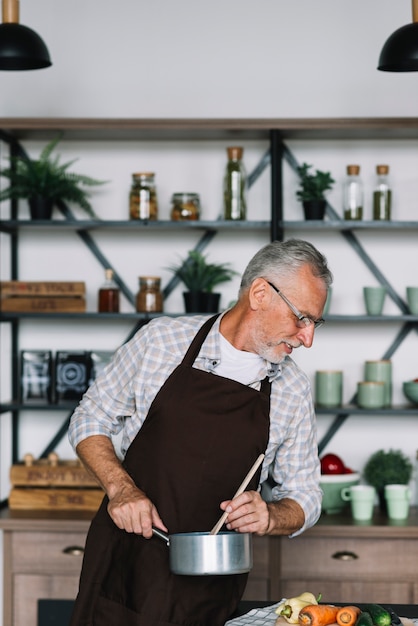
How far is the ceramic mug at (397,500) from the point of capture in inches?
144

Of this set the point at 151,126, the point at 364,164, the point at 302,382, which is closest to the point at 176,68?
the point at 151,126

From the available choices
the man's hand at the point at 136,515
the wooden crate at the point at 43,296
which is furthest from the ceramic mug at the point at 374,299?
the man's hand at the point at 136,515

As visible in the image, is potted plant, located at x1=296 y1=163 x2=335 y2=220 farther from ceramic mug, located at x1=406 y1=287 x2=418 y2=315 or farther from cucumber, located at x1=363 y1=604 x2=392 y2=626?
cucumber, located at x1=363 y1=604 x2=392 y2=626

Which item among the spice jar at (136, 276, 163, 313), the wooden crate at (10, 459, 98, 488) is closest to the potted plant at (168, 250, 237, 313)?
the spice jar at (136, 276, 163, 313)

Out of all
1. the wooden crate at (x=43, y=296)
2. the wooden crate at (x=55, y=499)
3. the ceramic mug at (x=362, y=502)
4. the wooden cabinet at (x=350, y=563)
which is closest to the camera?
the wooden cabinet at (x=350, y=563)

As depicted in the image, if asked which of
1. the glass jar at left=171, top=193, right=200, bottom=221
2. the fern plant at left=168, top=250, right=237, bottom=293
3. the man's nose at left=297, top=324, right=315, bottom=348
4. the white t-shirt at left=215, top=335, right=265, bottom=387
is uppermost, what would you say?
the glass jar at left=171, top=193, right=200, bottom=221

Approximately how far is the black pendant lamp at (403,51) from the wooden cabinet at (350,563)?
5.61 ft

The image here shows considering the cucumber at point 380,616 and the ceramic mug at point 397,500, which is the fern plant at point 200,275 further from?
the cucumber at point 380,616

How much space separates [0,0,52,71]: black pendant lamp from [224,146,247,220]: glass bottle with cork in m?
1.14

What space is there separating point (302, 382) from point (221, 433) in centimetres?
27

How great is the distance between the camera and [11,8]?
2.89 meters

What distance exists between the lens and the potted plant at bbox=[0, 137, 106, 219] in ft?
12.6

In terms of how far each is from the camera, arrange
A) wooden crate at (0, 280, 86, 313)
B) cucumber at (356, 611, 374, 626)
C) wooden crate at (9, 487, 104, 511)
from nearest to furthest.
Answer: cucumber at (356, 611, 374, 626) < wooden crate at (9, 487, 104, 511) < wooden crate at (0, 280, 86, 313)

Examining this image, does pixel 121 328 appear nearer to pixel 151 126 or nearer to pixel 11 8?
pixel 151 126
